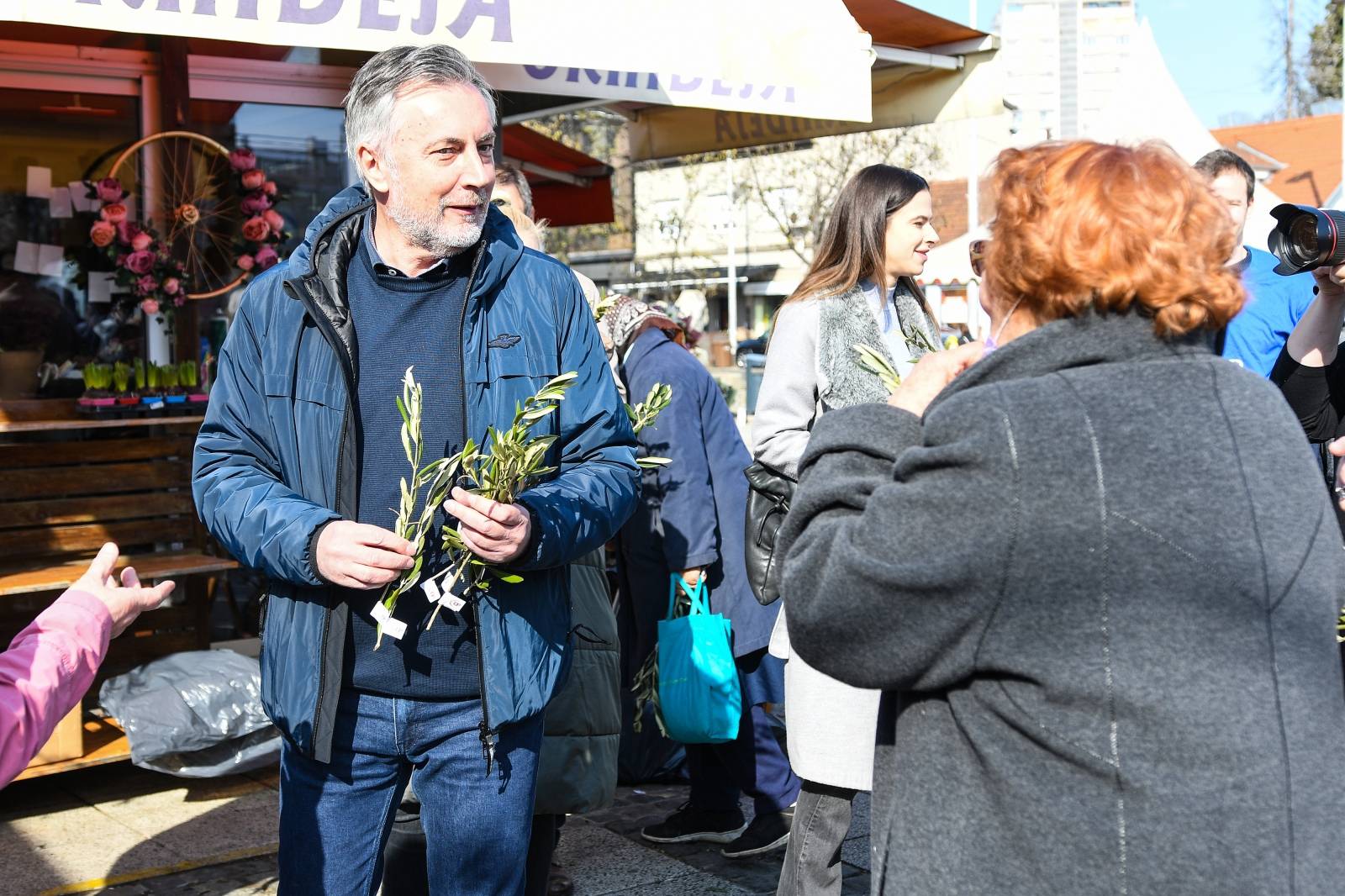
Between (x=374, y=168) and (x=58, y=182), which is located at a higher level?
(x=58, y=182)

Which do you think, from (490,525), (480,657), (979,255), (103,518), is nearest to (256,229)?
(103,518)

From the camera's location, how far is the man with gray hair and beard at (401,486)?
248 centimetres

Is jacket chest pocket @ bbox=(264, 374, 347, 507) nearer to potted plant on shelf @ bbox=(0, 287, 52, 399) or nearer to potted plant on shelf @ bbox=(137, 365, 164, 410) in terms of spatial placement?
potted plant on shelf @ bbox=(137, 365, 164, 410)

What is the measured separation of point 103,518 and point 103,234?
1438mm

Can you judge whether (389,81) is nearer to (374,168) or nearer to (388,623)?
(374,168)

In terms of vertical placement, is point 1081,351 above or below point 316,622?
above

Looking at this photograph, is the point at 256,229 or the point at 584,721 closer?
the point at 584,721

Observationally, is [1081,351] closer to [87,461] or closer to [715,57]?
[715,57]

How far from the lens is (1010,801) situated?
1.67 meters

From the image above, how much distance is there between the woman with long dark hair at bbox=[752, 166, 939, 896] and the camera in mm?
3055

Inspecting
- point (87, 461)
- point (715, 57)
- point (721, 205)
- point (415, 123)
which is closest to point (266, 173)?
point (87, 461)

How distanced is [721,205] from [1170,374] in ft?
150

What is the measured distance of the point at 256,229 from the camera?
20.4 ft

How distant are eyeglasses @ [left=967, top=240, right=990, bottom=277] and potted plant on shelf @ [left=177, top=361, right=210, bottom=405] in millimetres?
4129
